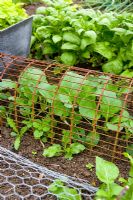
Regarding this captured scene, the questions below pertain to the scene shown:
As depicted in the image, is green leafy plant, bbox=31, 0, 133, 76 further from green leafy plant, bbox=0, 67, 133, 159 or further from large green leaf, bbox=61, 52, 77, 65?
green leafy plant, bbox=0, 67, 133, 159

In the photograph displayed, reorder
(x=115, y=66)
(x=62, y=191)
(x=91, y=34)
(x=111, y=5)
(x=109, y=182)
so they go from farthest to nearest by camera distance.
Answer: (x=111, y=5) < (x=115, y=66) < (x=91, y=34) < (x=62, y=191) < (x=109, y=182)

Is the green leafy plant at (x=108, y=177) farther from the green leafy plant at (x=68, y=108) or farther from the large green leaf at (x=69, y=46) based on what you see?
the large green leaf at (x=69, y=46)

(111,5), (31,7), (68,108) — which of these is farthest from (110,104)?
(31,7)

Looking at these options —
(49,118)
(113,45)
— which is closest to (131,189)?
(49,118)

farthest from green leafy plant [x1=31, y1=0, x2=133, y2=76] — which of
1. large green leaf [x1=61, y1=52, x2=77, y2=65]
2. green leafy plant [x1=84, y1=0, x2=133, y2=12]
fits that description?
green leafy plant [x1=84, y1=0, x2=133, y2=12]

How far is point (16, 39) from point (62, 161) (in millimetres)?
1048

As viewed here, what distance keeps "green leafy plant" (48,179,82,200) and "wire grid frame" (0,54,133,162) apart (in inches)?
14.2

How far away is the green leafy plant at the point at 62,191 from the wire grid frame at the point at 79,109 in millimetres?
360

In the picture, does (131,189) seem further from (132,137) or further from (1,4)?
(1,4)

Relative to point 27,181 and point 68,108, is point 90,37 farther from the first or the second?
point 27,181

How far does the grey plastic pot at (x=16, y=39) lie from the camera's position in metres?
2.56

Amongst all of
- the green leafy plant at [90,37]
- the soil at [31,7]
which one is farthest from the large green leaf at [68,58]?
the soil at [31,7]

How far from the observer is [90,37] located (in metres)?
2.52

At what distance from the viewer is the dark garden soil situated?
1.93 m
